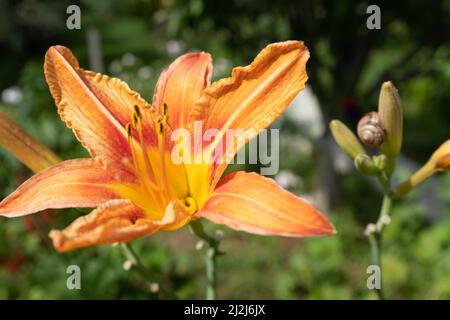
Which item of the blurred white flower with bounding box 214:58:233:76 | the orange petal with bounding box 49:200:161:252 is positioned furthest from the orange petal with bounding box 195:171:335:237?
the blurred white flower with bounding box 214:58:233:76

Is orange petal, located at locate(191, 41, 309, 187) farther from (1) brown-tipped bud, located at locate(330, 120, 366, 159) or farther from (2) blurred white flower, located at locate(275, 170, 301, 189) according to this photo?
(2) blurred white flower, located at locate(275, 170, 301, 189)

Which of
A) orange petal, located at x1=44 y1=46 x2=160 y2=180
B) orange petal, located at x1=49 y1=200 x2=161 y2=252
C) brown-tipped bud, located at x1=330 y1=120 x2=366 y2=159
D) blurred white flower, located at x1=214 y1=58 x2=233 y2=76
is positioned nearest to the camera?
orange petal, located at x1=49 y1=200 x2=161 y2=252

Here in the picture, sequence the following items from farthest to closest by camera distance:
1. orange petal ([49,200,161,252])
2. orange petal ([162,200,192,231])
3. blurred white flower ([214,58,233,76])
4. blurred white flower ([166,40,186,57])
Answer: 1. blurred white flower ([166,40,186,57])
2. blurred white flower ([214,58,233,76])
3. orange petal ([162,200,192,231])
4. orange petal ([49,200,161,252])

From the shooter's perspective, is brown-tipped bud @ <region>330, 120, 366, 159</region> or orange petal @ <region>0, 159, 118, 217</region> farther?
brown-tipped bud @ <region>330, 120, 366, 159</region>

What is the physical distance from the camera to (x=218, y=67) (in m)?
5.16

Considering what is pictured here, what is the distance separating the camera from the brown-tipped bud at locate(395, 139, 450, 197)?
93 centimetres

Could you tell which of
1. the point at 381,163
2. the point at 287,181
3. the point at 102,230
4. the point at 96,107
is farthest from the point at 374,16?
the point at 287,181

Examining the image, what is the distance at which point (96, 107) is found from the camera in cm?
93

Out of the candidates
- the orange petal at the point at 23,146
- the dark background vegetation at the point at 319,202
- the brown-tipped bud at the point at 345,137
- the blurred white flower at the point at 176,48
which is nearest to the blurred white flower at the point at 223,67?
the blurred white flower at the point at 176,48

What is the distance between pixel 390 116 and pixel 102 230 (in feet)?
1.83

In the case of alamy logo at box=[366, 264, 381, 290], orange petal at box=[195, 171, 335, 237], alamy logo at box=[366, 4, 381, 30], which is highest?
alamy logo at box=[366, 4, 381, 30]

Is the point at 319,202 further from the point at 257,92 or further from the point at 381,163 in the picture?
the point at 257,92
